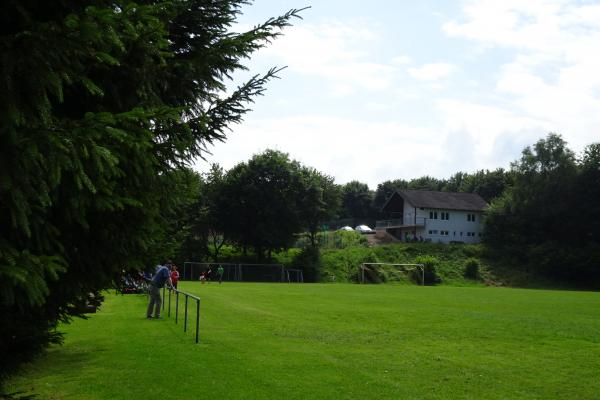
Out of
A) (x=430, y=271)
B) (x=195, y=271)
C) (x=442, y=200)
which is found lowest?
(x=195, y=271)

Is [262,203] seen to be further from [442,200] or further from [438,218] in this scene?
[442,200]

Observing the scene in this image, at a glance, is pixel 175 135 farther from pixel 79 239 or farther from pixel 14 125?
pixel 14 125

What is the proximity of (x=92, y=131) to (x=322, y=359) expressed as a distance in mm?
9300

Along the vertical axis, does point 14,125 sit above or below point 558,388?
above

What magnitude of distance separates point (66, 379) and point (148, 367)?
1.41m

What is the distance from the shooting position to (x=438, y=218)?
83.9 metres

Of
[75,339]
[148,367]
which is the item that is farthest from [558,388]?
[75,339]

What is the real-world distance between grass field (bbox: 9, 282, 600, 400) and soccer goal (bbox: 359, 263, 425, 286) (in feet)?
133

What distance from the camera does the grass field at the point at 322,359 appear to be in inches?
379

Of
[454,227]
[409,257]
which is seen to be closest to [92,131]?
[409,257]

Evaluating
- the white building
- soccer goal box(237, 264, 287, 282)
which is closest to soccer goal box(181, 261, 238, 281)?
soccer goal box(237, 264, 287, 282)

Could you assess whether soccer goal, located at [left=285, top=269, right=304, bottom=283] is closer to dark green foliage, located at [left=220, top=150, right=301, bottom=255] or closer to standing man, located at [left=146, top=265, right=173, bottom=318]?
dark green foliage, located at [left=220, top=150, right=301, bottom=255]

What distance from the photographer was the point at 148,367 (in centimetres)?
1120

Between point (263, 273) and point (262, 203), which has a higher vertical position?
point (262, 203)
